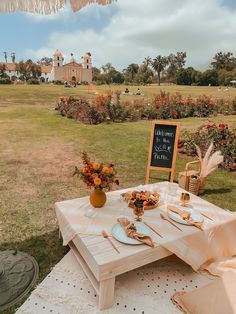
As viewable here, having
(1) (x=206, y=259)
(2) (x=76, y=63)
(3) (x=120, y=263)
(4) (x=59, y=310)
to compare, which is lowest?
(4) (x=59, y=310)

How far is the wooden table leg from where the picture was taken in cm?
207

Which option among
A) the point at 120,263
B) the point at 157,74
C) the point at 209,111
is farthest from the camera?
the point at 157,74

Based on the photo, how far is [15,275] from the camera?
2.55 meters

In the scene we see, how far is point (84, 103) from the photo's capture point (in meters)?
11.9

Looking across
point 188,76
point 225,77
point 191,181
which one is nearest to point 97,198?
point 191,181

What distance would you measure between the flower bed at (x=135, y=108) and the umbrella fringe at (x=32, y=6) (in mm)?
8782

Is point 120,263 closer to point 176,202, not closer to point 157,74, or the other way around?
point 176,202

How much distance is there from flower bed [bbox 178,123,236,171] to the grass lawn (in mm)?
422

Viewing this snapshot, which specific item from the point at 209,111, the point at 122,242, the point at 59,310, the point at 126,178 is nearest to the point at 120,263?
the point at 122,242

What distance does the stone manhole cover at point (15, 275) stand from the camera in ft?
7.59

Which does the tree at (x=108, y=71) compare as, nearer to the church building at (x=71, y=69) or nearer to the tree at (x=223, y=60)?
the church building at (x=71, y=69)

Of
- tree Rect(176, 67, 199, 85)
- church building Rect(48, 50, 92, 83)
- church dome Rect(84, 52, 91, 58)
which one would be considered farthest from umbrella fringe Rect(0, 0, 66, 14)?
church dome Rect(84, 52, 91, 58)

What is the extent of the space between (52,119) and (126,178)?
296 inches

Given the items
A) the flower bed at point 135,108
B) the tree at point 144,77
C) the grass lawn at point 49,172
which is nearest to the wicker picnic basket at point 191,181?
the grass lawn at point 49,172
